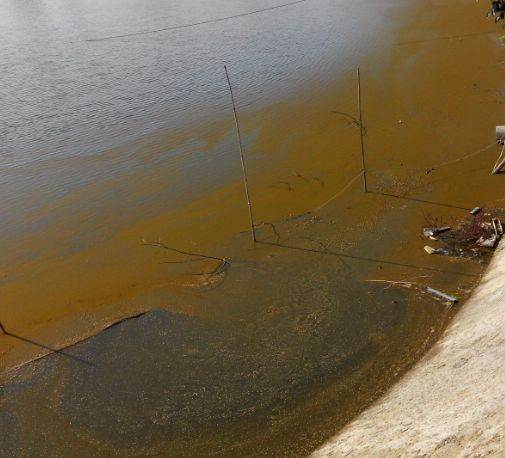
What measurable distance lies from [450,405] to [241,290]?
4.30 meters

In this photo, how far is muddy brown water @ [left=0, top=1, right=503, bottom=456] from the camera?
716 centimetres

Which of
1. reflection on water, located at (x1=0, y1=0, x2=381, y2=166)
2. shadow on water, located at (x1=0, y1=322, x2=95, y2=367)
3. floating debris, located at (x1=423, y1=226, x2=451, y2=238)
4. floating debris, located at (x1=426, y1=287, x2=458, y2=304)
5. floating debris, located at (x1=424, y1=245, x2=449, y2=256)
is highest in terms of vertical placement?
reflection on water, located at (x1=0, y1=0, x2=381, y2=166)

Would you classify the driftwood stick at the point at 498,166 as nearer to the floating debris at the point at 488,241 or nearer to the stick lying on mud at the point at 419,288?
the floating debris at the point at 488,241

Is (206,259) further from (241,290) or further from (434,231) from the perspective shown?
(434,231)

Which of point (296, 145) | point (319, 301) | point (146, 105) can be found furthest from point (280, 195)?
point (146, 105)

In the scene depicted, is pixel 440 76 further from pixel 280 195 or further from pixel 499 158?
pixel 280 195

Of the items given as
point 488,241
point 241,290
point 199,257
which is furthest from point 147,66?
point 488,241

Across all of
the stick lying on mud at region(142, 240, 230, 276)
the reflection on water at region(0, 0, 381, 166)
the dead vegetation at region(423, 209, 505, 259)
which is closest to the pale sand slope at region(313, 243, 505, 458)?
the dead vegetation at region(423, 209, 505, 259)

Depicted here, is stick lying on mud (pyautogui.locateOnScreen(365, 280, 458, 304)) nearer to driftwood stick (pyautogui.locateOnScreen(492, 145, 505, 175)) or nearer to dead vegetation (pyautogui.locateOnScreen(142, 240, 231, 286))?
dead vegetation (pyautogui.locateOnScreen(142, 240, 231, 286))

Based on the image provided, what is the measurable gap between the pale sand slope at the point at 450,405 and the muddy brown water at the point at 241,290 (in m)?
0.47

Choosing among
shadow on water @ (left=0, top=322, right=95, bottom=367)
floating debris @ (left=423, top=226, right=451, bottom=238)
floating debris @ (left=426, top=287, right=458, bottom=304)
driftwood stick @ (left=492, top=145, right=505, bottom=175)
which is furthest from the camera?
driftwood stick @ (left=492, top=145, right=505, bottom=175)

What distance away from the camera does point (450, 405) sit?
19.5 feet

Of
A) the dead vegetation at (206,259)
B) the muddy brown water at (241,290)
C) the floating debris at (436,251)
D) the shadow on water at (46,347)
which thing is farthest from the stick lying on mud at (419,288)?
the shadow on water at (46,347)

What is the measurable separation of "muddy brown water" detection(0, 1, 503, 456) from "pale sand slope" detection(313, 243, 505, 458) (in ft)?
1.54
